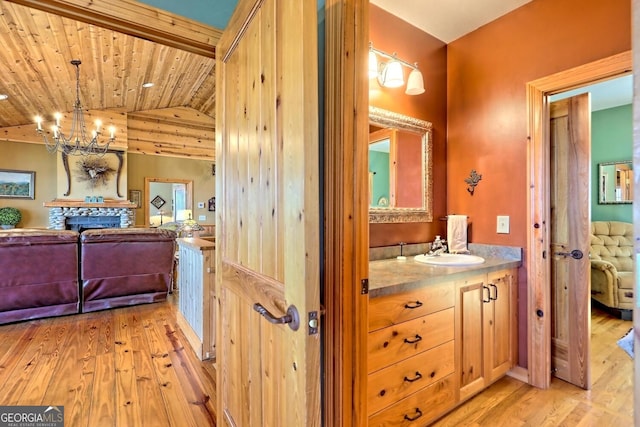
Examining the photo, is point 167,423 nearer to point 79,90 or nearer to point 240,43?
point 240,43

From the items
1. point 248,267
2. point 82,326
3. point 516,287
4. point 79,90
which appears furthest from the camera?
point 79,90

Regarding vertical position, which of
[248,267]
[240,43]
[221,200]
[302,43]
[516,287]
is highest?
[240,43]

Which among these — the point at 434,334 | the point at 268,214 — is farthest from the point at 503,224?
the point at 268,214

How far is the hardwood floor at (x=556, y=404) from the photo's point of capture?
5.76ft

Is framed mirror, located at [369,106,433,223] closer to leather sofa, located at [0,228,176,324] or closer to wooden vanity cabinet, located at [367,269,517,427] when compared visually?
wooden vanity cabinet, located at [367,269,517,427]

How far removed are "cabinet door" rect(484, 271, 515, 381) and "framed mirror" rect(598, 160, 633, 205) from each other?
3311 millimetres

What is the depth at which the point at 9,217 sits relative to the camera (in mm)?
5949

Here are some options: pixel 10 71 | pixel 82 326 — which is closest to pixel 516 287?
pixel 82 326

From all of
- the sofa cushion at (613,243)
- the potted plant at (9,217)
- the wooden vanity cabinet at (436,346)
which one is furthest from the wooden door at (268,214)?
the potted plant at (9,217)

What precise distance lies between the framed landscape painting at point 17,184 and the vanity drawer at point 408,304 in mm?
7807

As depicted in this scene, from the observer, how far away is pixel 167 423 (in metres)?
1.72

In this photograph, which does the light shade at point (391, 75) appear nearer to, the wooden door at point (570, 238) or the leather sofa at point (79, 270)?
the wooden door at point (570, 238)

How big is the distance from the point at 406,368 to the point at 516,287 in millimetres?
1216

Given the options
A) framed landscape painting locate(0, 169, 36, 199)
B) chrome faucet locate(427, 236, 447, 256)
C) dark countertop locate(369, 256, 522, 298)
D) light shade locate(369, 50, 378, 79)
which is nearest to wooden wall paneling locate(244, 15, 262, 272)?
dark countertop locate(369, 256, 522, 298)
